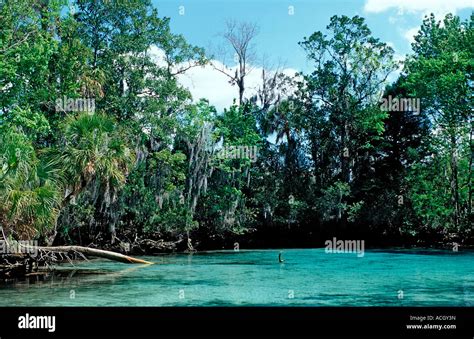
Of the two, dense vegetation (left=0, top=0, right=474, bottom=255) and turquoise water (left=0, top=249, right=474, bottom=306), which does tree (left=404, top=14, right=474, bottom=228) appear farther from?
turquoise water (left=0, top=249, right=474, bottom=306)

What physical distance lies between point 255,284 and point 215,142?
63.0ft

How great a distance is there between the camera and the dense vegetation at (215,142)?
61.4 ft

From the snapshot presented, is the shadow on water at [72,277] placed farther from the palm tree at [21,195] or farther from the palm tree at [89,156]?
the palm tree at [89,156]

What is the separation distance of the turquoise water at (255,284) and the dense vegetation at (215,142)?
8.74 ft

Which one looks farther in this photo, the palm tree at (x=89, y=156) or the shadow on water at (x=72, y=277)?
the palm tree at (x=89, y=156)

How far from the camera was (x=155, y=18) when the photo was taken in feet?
93.4

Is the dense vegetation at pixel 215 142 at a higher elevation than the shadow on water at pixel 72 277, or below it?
higher

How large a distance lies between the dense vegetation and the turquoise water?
8.74 feet

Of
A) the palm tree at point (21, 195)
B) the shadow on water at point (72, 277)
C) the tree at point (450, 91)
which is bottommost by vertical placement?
the shadow on water at point (72, 277)

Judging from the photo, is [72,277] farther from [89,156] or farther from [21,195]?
[21,195]

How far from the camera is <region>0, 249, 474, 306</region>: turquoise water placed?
12.6 meters

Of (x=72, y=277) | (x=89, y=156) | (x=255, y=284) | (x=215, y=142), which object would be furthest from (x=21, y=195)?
(x=215, y=142)

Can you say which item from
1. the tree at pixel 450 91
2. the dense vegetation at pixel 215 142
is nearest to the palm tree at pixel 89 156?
the dense vegetation at pixel 215 142

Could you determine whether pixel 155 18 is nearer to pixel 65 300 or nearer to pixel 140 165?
pixel 140 165
